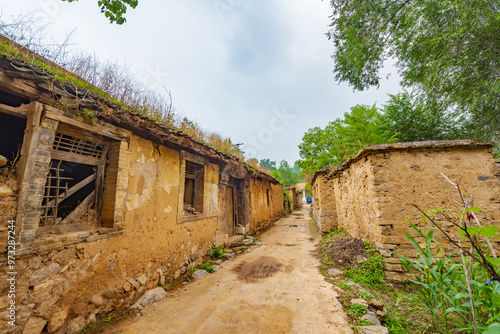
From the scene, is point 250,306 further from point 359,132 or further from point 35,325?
point 359,132

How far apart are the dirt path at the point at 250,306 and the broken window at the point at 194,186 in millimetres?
1956

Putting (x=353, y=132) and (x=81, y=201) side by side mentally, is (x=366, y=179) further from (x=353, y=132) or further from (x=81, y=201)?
(x=81, y=201)

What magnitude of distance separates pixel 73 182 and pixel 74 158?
0.78m

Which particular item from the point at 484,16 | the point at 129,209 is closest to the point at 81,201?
the point at 129,209

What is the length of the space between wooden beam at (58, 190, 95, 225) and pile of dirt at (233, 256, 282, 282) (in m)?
3.31

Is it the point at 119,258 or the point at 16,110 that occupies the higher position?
the point at 16,110

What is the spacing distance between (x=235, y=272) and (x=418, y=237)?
397 centimetres

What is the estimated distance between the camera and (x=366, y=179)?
4.62m

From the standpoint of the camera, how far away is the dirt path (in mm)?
2676

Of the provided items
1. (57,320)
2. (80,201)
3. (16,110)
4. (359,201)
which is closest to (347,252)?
(359,201)

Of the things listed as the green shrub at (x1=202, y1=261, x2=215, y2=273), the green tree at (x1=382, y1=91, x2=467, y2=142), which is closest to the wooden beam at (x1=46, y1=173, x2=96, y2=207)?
the green shrub at (x1=202, y1=261, x2=215, y2=273)

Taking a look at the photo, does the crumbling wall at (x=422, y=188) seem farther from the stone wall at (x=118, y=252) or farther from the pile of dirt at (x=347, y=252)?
the stone wall at (x=118, y=252)

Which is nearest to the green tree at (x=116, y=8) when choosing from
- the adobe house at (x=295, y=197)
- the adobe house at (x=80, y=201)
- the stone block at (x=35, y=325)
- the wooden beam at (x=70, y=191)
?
the adobe house at (x=80, y=201)

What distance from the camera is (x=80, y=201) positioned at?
3385 millimetres
